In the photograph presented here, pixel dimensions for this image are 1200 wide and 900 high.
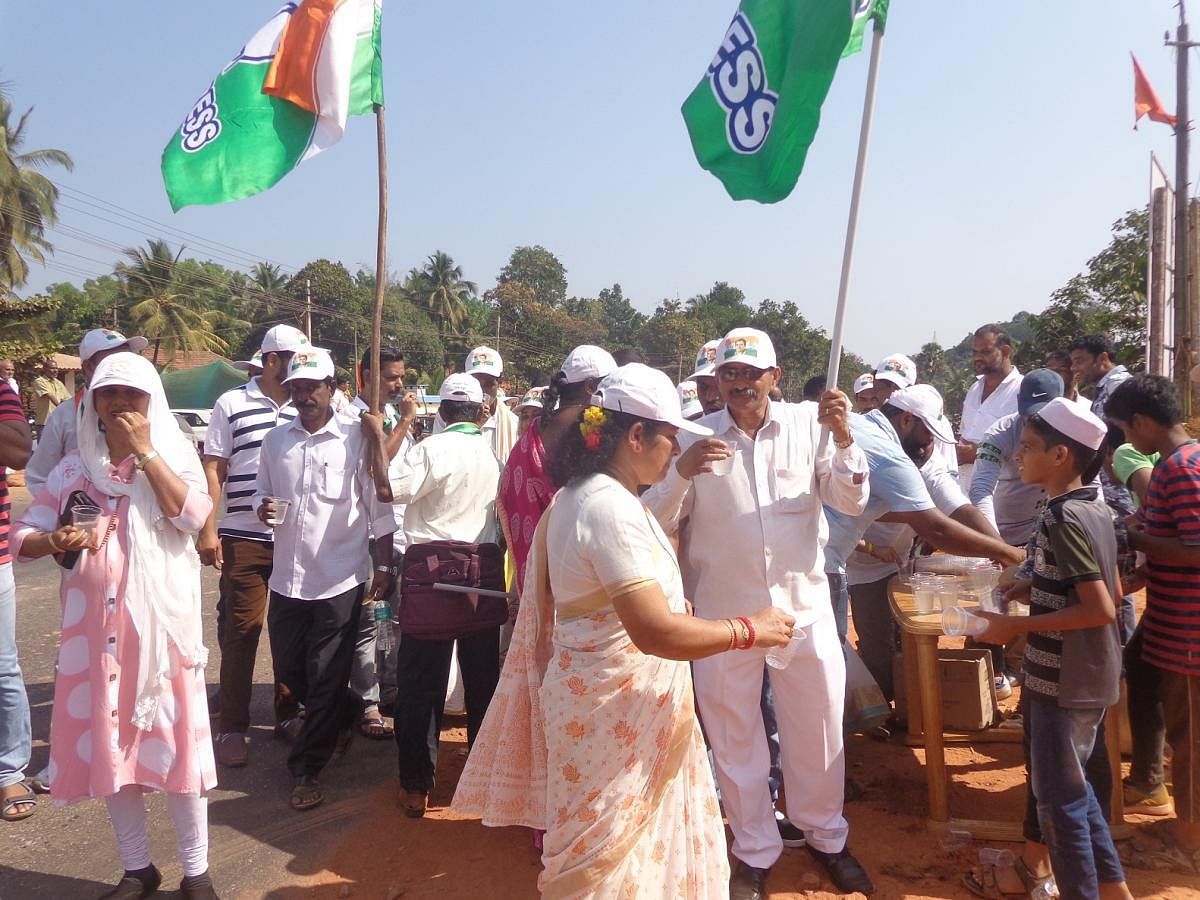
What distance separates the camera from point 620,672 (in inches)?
89.2

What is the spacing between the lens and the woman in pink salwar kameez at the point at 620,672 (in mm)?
2186

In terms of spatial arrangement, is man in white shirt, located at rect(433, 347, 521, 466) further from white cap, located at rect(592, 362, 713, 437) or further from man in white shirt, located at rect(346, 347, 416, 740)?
white cap, located at rect(592, 362, 713, 437)

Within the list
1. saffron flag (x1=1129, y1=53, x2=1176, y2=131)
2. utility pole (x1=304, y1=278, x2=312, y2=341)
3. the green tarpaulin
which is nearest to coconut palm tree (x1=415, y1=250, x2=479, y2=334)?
utility pole (x1=304, y1=278, x2=312, y2=341)

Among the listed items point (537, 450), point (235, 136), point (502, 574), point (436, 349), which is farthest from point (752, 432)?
point (436, 349)

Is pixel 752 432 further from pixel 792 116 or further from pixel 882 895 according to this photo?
pixel 882 895

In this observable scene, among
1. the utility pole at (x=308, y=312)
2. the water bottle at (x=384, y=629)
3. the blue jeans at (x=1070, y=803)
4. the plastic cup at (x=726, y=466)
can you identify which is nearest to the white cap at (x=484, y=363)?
the water bottle at (x=384, y=629)

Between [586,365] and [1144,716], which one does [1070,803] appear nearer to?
[1144,716]

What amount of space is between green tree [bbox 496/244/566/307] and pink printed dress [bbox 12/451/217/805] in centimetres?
6935

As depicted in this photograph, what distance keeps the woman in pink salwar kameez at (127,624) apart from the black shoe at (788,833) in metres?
2.28

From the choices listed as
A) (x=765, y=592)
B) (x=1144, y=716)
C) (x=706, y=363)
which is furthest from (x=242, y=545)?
(x=1144, y=716)

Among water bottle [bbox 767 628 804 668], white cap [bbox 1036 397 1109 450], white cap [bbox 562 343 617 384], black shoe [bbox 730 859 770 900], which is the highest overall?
white cap [bbox 562 343 617 384]

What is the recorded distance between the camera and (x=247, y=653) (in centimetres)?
455

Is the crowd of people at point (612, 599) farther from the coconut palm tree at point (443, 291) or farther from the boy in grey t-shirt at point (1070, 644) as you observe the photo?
the coconut palm tree at point (443, 291)

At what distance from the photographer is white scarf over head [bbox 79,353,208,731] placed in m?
2.92
